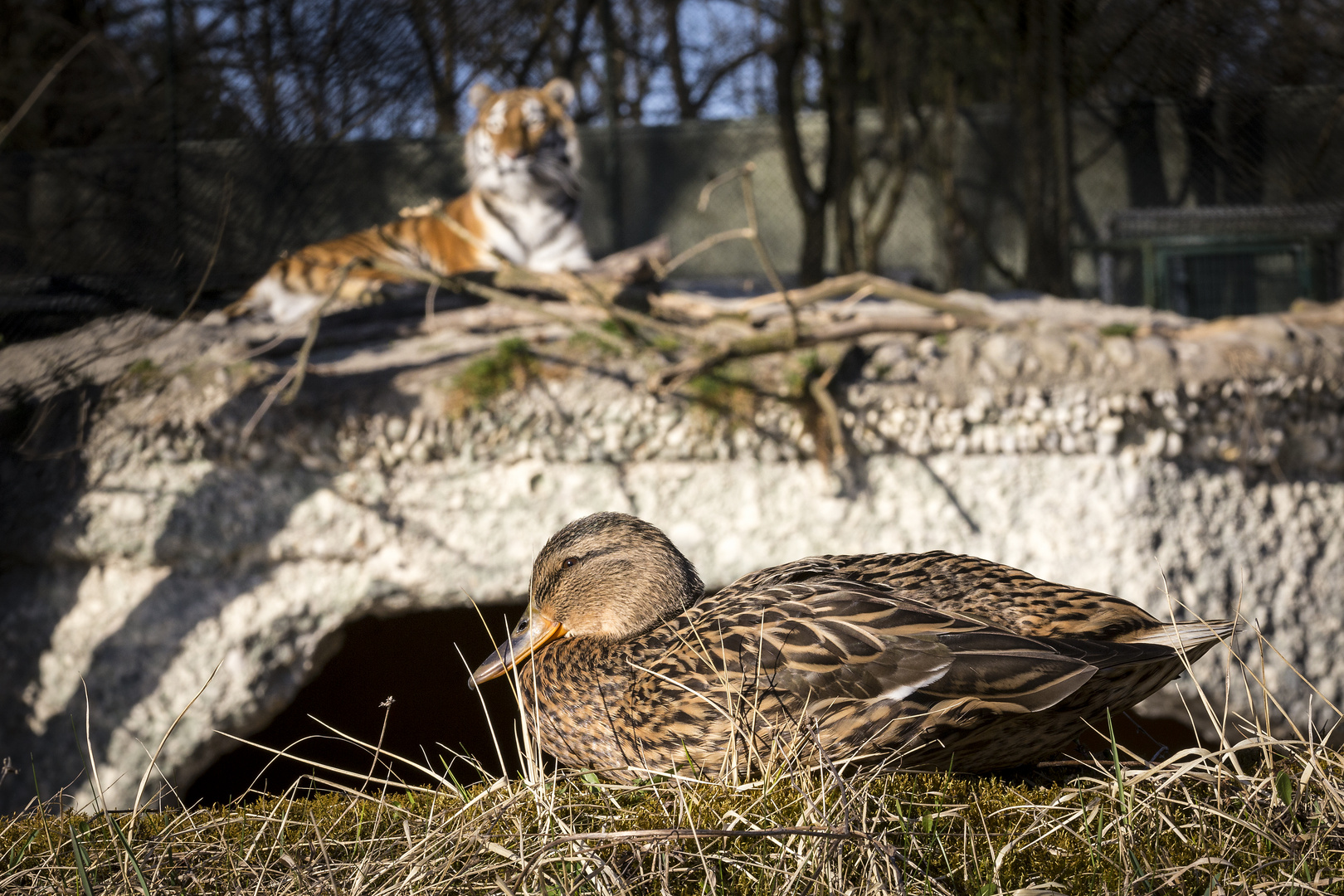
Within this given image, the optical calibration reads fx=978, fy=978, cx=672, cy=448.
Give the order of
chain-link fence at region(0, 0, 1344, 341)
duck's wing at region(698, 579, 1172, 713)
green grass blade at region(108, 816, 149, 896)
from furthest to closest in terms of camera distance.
→ chain-link fence at region(0, 0, 1344, 341)
duck's wing at region(698, 579, 1172, 713)
green grass blade at region(108, 816, 149, 896)

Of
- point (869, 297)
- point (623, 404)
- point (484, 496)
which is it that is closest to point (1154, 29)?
point (869, 297)

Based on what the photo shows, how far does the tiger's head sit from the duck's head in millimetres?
3238

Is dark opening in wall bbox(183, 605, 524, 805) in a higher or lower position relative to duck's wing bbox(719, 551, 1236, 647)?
lower

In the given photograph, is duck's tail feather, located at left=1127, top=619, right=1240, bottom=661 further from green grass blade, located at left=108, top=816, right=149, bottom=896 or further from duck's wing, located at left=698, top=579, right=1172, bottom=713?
green grass blade, located at left=108, top=816, right=149, bottom=896

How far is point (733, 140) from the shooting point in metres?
5.64

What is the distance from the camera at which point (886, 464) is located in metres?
2.79

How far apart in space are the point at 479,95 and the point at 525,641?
3324mm

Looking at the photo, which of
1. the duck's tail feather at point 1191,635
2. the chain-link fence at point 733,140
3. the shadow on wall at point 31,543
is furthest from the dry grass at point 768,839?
the shadow on wall at point 31,543

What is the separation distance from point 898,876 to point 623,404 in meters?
1.93

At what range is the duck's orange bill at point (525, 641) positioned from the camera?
1494mm

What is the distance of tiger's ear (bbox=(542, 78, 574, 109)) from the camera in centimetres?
444

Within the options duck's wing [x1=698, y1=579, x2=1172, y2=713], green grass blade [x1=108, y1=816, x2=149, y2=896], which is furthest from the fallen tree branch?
green grass blade [x1=108, y1=816, x2=149, y2=896]

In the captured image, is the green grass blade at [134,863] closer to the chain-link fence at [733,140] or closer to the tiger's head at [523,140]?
the chain-link fence at [733,140]

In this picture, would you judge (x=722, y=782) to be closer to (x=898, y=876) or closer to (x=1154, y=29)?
(x=898, y=876)
